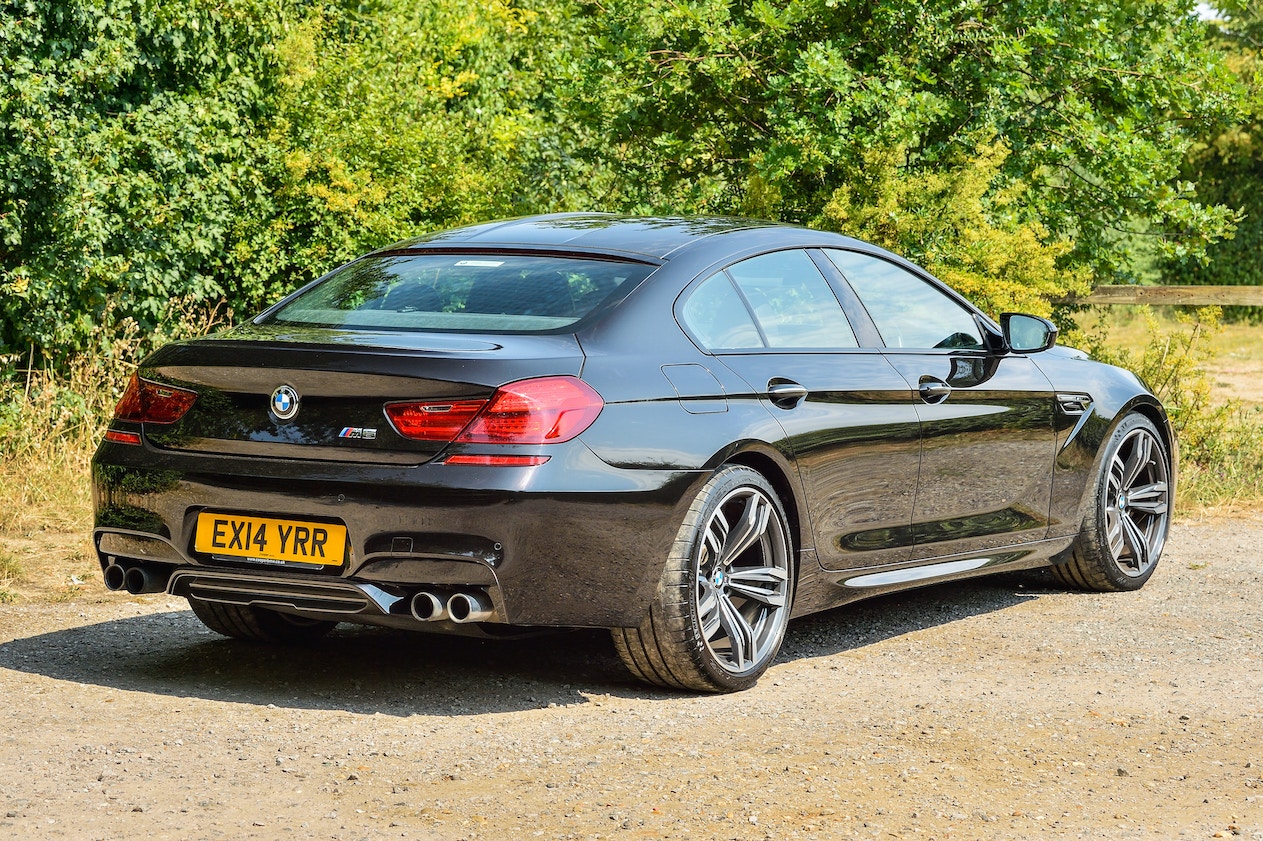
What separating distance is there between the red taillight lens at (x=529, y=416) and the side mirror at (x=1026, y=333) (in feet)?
8.75

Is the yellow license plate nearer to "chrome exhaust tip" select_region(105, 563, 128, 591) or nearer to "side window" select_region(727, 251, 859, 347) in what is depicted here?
"chrome exhaust tip" select_region(105, 563, 128, 591)

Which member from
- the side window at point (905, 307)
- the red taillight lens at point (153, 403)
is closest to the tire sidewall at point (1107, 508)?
the side window at point (905, 307)

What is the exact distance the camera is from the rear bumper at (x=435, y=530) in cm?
466

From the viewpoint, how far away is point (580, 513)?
476cm

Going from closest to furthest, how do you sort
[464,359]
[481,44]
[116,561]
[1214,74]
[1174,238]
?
[464,359]
[116,561]
[1214,74]
[1174,238]
[481,44]

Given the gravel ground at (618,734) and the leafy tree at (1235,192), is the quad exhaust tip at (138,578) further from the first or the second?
the leafy tree at (1235,192)

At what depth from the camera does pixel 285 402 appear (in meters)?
4.86

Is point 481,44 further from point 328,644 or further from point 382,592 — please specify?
point 382,592

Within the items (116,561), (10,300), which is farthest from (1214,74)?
(116,561)

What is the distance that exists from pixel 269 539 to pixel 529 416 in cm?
88

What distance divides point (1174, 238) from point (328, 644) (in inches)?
370

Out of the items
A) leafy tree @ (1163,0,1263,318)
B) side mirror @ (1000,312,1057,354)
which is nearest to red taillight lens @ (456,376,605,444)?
side mirror @ (1000,312,1057,354)

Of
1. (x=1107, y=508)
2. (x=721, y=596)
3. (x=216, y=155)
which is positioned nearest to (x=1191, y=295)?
(x=1107, y=508)

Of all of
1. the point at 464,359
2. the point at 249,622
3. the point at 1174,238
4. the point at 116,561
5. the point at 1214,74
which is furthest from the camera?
the point at 1174,238
